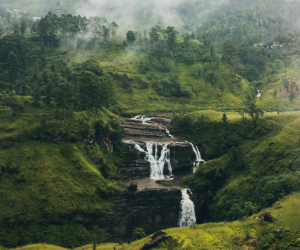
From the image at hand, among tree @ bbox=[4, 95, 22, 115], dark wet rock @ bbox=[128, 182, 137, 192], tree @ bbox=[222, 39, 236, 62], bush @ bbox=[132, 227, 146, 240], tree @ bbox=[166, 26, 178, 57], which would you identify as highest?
tree @ bbox=[166, 26, 178, 57]

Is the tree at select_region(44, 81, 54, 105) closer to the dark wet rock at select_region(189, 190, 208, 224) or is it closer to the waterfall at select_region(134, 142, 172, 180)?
the waterfall at select_region(134, 142, 172, 180)

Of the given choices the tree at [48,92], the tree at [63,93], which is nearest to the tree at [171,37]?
Answer: the tree at [48,92]

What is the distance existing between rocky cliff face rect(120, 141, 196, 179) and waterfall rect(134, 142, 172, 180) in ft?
1.51

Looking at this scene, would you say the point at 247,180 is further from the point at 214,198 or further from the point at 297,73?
the point at 297,73

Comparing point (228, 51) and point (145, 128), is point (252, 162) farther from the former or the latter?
point (228, 51)

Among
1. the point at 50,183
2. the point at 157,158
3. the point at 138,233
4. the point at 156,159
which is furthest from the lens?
the point at 157,158

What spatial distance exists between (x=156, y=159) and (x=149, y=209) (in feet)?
46.6

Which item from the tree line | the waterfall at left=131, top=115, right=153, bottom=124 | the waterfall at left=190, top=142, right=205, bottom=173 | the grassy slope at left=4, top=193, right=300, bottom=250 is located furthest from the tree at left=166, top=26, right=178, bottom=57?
the grassy slope at left=4, top=193, right=300, bottom=250

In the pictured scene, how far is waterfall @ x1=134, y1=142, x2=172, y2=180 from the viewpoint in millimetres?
56562

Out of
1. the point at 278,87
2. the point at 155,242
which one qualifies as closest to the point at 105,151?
the point at 155,242

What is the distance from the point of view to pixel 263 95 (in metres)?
99.8

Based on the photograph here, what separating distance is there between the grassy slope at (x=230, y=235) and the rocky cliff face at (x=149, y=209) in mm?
6029

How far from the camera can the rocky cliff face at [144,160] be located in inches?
2191

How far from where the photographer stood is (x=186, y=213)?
47625mm
